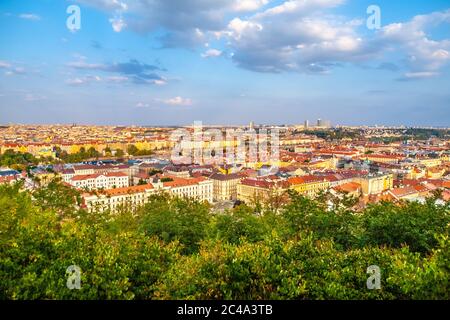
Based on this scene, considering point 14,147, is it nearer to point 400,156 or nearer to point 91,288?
point 400,156

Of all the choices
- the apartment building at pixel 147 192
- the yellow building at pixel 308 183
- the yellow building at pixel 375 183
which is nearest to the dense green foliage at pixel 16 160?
the apartment building at pixel 147 192

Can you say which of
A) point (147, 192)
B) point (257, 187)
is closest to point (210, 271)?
point (147, 192)

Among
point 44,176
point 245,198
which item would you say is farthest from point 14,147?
point 245,198

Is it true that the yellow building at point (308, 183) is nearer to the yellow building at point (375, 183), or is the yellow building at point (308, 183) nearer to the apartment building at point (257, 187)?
the apartment building at point (257, 187)

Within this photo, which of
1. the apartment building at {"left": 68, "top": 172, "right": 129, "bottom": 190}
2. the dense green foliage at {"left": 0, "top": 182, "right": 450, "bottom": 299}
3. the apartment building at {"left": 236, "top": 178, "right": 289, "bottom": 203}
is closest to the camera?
the dense green foliage at {"left": 0, "top": 182, "right": 450, "bottom": 299}

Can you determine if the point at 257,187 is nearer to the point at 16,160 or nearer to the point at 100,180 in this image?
the point at 100,180

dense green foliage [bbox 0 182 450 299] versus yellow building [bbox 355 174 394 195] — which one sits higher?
dense green foliage [bbox 0 182 450 299]

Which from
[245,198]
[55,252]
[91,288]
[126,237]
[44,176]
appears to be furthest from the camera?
[44,176]

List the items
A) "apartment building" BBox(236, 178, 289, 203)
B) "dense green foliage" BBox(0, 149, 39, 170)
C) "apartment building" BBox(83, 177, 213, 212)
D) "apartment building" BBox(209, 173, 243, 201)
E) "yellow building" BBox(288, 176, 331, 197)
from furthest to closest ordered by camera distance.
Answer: "dense green foliage" BBox(0, 149, 39, 170), "apartment building" BBox(209, 173, 243, 201), "yellow building" BBox(288, 176, 331, 197), "apartment building" BBox(236, 178, 289, 203), "apartment building" BBox(83, 177, 213, 212)

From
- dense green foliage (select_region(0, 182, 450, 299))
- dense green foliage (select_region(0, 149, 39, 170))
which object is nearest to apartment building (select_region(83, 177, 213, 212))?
dense green foliage (select_region(0, 182, 450, 299))

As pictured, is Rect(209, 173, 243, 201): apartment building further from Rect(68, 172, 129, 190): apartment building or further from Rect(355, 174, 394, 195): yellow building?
Rect(355, 174, 394, 195): yellow building

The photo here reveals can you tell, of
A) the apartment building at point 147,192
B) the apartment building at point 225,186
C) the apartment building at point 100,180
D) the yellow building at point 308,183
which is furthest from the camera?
the apartment building at point 225,186
